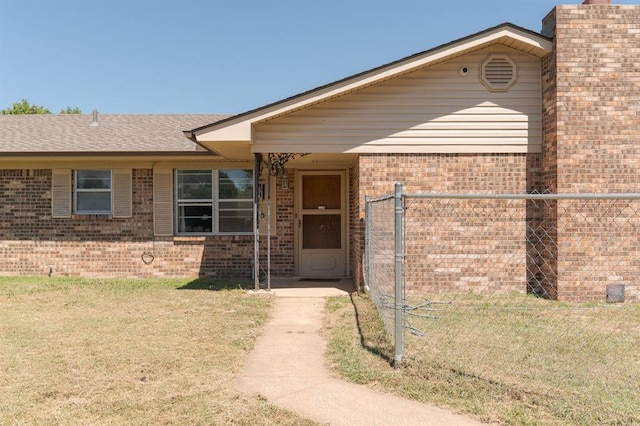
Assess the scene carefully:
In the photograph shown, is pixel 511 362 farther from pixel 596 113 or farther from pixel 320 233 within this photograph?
pixel 320 233

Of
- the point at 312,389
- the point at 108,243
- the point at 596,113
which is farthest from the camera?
the point at 108,243

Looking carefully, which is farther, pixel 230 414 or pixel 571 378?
pixel 571 378

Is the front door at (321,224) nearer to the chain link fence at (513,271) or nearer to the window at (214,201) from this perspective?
the window at (214,201)

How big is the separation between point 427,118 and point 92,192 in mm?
7993

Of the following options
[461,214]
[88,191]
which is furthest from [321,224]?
[88,191]

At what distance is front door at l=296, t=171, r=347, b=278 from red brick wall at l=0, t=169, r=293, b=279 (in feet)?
1.13

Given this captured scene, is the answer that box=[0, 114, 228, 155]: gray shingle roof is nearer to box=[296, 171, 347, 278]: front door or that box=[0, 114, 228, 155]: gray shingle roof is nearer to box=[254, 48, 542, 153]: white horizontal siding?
box=[296, 171, 347, 278]: front door

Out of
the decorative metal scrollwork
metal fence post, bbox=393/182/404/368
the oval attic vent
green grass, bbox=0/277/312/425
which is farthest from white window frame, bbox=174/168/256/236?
metal fence post, bbox=393/182/404/368

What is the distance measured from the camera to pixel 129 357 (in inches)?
193

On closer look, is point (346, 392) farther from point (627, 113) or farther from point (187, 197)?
point (187, 197)

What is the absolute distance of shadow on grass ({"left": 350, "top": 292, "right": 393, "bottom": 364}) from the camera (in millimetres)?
4992

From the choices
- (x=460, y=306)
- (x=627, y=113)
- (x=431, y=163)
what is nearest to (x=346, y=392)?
(x=460, y=306)

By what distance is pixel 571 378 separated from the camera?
4.21 m

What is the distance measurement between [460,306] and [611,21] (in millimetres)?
5364
